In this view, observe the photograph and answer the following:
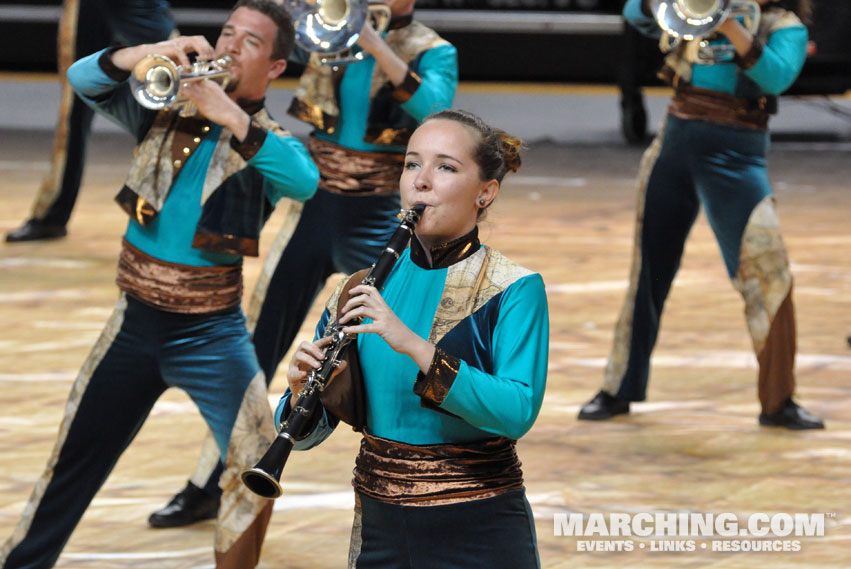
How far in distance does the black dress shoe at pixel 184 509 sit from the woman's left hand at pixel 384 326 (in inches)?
77.8

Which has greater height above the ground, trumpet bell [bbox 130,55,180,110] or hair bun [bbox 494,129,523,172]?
hair bun [bbox 494,129,523,172]

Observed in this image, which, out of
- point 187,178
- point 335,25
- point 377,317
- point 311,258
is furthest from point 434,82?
point 377,317

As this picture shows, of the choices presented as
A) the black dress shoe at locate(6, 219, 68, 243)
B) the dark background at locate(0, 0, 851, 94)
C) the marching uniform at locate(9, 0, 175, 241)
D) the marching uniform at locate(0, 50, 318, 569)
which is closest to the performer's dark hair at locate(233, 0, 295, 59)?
the marching uniform at locate(0, 50, 318, 569)

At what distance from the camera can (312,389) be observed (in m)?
2.52

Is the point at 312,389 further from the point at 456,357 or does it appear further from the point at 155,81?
the point at 155,81

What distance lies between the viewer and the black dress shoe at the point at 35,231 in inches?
331

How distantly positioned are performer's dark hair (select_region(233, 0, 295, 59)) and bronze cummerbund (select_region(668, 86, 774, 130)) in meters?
1.86

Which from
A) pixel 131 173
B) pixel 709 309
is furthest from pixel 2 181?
pixel 131 173

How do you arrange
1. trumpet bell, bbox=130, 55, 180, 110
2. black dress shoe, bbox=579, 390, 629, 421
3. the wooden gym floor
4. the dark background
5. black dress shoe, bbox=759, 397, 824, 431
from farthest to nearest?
the dark background → black dress shoe, bbox=579, 390, 629, 421 → black dress shoe, bbox=759, 397, 824, 431 → the wooden gym floor → trumpet bell, bbox=130, 55, 180, 110

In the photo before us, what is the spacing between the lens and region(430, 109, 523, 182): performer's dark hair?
2.61 metres

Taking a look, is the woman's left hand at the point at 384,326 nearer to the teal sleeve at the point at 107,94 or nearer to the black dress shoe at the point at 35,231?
the teal sleeve at the point at 107,94

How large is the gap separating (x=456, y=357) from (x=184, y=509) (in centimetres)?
198

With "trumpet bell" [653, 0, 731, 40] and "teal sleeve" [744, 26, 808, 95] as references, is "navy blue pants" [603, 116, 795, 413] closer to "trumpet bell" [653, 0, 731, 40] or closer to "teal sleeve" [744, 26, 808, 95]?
"teal sleeve" [744, 26, 808, 95]

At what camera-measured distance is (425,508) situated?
8.29ft
